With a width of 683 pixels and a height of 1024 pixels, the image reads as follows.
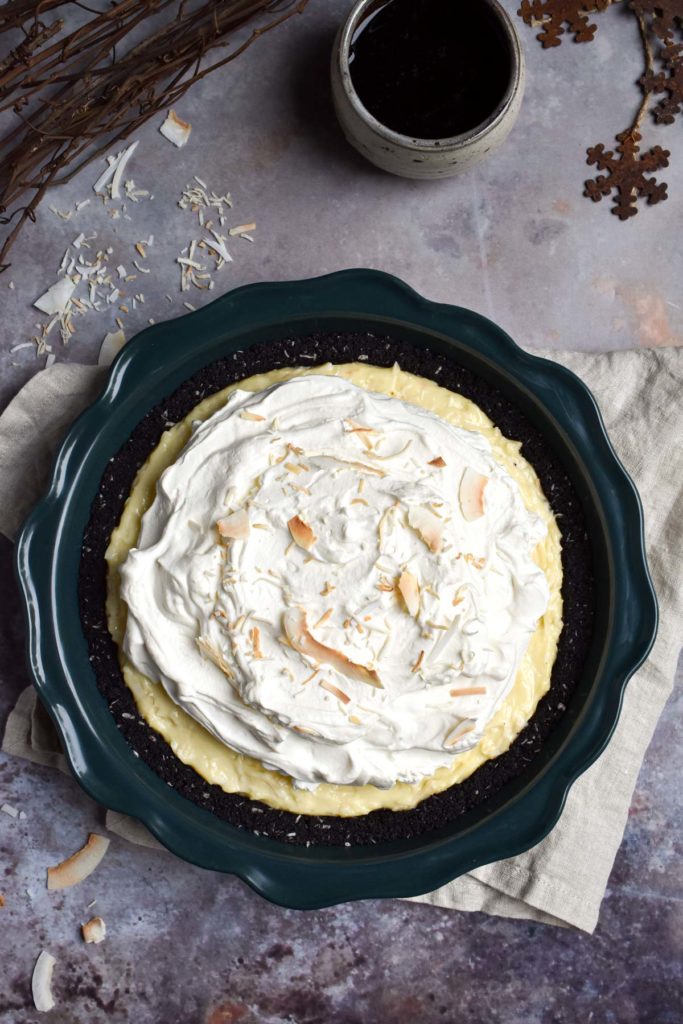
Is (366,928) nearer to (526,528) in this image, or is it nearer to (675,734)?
(675,734)

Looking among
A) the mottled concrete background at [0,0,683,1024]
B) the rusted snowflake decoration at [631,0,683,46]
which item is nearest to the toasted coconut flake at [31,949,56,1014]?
the mottled concrete background at [0,0,683,1024]

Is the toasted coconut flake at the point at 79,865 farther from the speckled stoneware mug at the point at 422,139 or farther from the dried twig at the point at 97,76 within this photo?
the speckled stoneware mug at the point at 422,139

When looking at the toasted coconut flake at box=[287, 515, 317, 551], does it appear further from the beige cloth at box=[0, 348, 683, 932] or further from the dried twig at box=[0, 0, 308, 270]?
the dried twig at box=[0, 0, 308, 270]

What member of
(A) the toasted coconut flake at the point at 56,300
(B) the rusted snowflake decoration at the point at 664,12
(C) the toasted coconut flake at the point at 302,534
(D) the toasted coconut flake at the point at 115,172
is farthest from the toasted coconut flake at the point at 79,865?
(B) the rusted snowflake decoration at the point at 664,12

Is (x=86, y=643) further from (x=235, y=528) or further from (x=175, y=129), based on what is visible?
(x=175, y=129)

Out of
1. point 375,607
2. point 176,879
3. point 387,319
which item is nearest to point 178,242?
point 387,319
